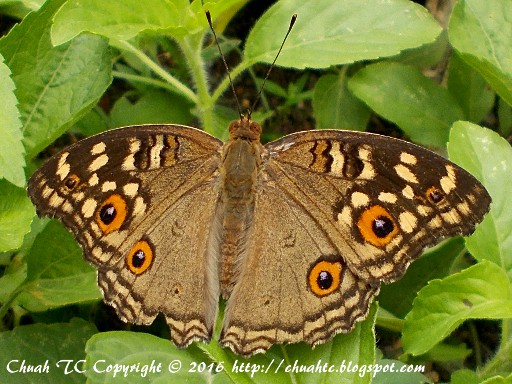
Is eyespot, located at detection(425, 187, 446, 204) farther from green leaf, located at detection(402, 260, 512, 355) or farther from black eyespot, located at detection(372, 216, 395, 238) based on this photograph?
green leaf, located at detection(402, 260, 512, 355)

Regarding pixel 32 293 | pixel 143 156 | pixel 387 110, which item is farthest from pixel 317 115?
pixel 32 293

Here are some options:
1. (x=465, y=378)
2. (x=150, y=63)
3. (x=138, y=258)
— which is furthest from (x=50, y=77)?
(x=465, y=378)

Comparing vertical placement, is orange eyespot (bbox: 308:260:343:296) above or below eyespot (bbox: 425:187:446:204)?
below

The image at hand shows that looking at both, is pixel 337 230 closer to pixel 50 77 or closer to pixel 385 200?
pixel 385 200

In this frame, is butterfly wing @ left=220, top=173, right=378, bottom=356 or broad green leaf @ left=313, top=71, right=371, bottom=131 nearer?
butterfly wing @ left=220, top=173, right=378, bottom=356

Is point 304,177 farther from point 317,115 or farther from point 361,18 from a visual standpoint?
point 317,115

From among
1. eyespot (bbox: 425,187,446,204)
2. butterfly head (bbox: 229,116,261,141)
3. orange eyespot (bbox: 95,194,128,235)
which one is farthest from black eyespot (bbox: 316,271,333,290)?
orange eyespot (bbox: 95,194,128,235)
